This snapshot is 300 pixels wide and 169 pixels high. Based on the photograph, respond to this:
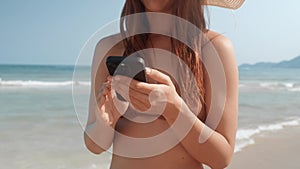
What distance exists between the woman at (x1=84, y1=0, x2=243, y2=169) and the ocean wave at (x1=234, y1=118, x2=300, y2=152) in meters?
3.62

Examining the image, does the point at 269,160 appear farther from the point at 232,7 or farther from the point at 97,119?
the point at 97,119

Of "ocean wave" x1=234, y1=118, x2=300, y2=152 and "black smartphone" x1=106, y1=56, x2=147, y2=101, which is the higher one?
"black smartphone" x1=106, y1=56, x2=147, y2=101

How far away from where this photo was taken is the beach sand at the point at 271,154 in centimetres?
404

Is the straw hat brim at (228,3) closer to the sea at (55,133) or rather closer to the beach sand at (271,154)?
the sea at (55,133)

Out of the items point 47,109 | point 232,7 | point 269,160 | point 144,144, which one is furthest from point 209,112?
point 47,109

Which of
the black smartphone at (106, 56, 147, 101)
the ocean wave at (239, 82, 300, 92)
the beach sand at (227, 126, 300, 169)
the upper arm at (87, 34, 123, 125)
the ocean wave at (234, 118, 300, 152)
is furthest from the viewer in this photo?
the ocean wave at (239, 82, 300, 92)

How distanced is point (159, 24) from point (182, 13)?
0.09 m

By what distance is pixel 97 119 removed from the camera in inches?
45.9

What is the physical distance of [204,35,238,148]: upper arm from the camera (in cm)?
109

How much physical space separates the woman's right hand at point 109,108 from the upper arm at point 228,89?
0.25 m

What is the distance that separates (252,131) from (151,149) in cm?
499

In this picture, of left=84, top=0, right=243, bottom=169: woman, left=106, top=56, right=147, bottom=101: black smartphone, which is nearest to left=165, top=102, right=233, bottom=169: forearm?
left=84, top=0, right=243, bottom=169: woman

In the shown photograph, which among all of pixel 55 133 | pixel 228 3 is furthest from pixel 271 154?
pixel 228 3

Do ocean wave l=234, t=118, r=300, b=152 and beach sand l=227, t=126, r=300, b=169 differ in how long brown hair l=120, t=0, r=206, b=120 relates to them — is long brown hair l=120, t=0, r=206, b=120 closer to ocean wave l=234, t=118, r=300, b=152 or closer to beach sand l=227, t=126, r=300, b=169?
beach sand l=227, t=126, r=300, b=169
